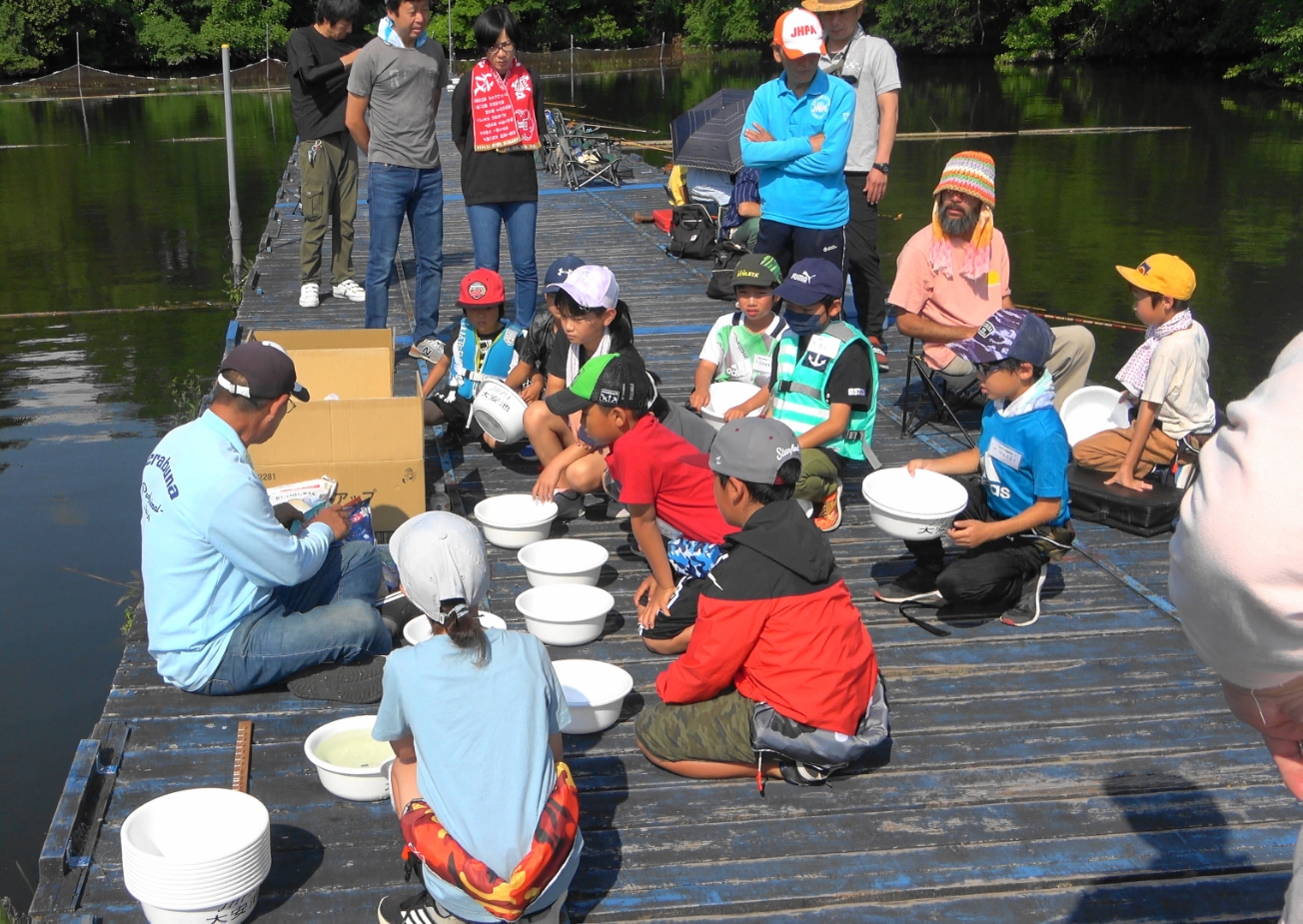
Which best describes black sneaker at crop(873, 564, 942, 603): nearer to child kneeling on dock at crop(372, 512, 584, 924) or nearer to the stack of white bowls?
child kneeling on dock at crop(372, 512, 584, 924)

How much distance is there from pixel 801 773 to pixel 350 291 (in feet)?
19.9

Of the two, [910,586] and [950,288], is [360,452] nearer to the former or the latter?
[910,586]

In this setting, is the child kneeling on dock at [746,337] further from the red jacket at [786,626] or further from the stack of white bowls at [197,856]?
the stack of white bowls at [197,856]

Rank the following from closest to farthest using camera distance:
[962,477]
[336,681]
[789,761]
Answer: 1. [789,761]
2. [336,681]
3. [962,477]

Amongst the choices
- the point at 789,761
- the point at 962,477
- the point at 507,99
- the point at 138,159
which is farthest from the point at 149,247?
the point at 789,761

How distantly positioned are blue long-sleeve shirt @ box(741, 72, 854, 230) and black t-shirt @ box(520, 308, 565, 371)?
1418mm

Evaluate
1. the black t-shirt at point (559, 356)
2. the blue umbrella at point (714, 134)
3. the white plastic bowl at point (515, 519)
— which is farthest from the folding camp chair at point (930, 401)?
the blue umbrella at point (714, 134)

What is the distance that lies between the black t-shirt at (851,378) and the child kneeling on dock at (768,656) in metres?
1.55

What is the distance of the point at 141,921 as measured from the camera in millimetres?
2803

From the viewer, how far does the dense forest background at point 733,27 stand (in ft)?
118

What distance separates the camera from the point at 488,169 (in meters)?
6.50

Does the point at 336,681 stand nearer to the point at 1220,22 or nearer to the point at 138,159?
the point at 138,159

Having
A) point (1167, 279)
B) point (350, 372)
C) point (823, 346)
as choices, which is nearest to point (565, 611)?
point (823, 346)

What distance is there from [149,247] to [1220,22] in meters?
33.6
